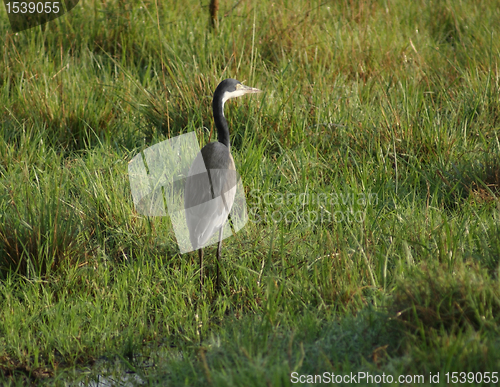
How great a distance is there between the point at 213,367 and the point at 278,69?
3.53 metres

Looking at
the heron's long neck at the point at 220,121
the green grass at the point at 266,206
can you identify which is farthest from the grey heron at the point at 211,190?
the green grass at the point at 266,206

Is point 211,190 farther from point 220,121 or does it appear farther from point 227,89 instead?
point 227,89

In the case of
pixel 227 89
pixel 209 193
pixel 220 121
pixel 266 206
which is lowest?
pixel 266 206

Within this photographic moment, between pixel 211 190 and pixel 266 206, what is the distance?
460mm

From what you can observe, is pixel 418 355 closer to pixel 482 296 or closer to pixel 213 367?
pixel 482 296

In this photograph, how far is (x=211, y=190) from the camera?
346 cm

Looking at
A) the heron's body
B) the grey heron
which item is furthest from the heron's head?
the heron's body

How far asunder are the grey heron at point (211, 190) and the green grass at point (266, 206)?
21 centimetres

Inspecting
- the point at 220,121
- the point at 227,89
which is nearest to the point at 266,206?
the point at 220,121

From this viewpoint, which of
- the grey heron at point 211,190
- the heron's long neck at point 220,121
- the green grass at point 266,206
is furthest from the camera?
the heron's long neck at point 220,121

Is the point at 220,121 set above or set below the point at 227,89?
below

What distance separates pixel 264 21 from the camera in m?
5.80

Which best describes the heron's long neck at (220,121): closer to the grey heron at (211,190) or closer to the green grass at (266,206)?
the grey heron at (211,190)

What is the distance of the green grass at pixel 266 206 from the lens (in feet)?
8.14
